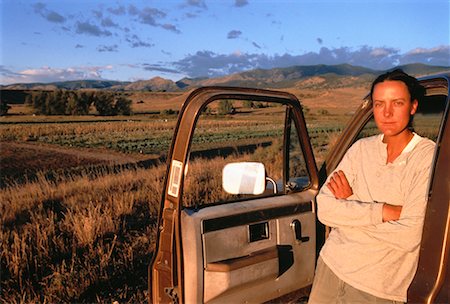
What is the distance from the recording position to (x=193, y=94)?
2.34 metres

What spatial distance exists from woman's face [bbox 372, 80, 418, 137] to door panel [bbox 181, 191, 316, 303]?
2.64 feet

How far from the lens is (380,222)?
2223 millimetres

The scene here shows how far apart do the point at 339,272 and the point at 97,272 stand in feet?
10.3

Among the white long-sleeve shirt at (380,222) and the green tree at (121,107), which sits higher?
the white long-sleeve shirt at (380,222)

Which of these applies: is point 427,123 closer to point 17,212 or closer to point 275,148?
point 17,212

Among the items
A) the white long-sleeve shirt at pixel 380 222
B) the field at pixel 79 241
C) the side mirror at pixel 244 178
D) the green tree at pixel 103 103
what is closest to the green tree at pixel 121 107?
the green tree at pixel 103 103

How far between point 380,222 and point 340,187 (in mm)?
345

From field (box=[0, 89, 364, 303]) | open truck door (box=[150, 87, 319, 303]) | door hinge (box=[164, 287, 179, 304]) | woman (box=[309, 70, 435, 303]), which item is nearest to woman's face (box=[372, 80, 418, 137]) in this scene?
woman (box=[309, 70, 435, 303])

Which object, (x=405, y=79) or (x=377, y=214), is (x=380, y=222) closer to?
(x=377, y=214)

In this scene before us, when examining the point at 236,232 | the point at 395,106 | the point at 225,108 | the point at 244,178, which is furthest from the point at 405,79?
the point at 225,108

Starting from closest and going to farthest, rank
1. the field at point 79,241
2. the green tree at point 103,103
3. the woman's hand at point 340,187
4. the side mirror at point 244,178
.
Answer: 1. the woman's hand at point 340,187
2. the side mirror at point 244,178
3. the field at point 79,241
4. the green tree at point 103,103

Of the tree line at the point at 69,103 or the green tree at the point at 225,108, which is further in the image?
the tree line at the point at 69,103

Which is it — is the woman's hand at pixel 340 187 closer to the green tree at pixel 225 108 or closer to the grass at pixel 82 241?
the grass at pixel 82 241

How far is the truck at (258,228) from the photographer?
2.06m
